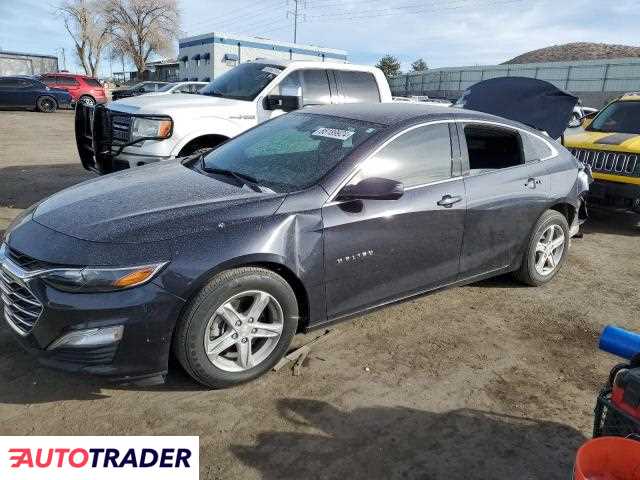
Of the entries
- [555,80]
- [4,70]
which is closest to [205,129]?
[4,70]

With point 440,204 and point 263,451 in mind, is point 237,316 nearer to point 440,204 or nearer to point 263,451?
point 263,451

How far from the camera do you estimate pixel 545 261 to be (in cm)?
461

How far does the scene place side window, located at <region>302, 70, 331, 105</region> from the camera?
6734mm

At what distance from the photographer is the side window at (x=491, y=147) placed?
3885 mm

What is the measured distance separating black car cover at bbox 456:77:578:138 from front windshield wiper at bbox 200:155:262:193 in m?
4.82

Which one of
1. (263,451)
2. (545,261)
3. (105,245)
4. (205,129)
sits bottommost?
(263,451)

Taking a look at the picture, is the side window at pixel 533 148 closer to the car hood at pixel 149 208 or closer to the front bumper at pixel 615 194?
the car hood at pixel 149 208

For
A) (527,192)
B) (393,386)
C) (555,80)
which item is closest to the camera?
(393,386)

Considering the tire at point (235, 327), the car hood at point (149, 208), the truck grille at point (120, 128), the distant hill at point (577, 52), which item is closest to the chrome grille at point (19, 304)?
the car hood at point (149, 208)

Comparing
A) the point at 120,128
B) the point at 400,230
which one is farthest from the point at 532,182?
the point at 120,128

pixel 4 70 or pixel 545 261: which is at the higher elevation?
pixel 4 70

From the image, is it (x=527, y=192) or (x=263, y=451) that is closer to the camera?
(x=263, y=451)

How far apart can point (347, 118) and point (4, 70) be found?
4135 cm

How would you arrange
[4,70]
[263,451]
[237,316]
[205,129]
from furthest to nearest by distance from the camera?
[4,70] → [205,129] → [237,316] → [263,451]
